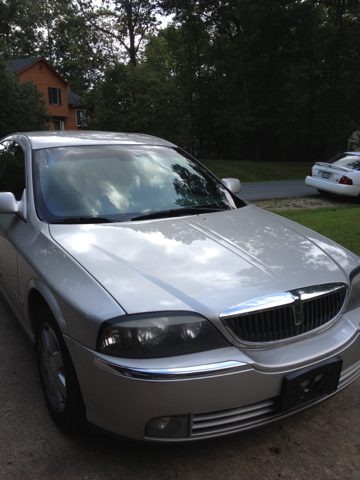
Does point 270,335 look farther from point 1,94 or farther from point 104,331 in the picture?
point 1,94

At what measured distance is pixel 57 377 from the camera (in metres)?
2.43

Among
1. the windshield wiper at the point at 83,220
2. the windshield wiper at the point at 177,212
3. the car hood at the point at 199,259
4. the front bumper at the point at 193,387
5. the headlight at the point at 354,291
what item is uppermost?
the windshield wiper at the point at 83,220

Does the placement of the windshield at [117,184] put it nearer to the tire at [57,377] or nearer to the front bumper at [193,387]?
the tire at [57,377]

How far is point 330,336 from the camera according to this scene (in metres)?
2.28

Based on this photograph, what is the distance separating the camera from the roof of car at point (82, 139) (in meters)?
3.59

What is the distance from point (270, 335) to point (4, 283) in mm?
2407

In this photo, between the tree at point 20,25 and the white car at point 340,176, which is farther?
the tree at point 20,25

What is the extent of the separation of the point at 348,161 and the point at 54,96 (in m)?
33.1

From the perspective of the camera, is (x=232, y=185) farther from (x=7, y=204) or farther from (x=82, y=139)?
(x=7, y=204)

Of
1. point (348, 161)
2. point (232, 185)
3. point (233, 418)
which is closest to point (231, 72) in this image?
point (348, 161)

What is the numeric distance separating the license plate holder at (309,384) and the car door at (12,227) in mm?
1947

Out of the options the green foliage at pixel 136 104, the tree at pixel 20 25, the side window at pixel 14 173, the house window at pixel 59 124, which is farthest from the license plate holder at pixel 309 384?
the tree at pixel 20 25

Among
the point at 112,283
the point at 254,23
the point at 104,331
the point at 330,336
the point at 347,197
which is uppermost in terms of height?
the point at 254,23

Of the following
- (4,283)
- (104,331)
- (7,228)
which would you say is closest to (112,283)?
(104,331)
